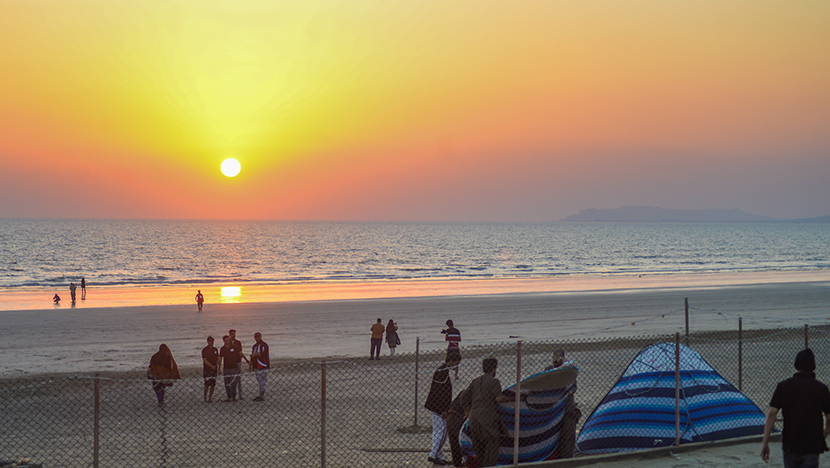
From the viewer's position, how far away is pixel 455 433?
853 cm

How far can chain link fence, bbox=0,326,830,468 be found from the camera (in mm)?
9672

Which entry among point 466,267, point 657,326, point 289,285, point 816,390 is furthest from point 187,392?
point 466,267

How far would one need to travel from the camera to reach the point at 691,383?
8.98 meters

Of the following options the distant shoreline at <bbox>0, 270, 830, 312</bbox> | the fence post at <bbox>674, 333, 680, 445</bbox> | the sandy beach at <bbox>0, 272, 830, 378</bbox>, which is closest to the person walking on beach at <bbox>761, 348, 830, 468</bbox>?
the fence post at <bbox>674, 333, 680, 445</bbox>

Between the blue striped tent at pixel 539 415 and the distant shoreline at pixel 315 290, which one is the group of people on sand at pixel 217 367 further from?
the distant shoreline at pixel 315 290

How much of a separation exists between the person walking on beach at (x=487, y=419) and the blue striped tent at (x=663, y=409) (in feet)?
5.27

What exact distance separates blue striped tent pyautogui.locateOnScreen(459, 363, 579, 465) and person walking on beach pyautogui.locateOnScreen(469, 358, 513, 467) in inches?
5.9

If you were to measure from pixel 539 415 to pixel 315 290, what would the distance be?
42604mm

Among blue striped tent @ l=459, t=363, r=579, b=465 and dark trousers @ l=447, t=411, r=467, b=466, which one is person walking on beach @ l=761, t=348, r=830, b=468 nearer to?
blue striped tent @ l=459, t=363, r=579, b=465

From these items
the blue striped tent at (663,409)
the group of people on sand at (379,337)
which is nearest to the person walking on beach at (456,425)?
the blue striped tent at (663,409)

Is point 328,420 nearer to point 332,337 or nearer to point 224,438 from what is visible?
point 224,438

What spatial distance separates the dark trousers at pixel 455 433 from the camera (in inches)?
334

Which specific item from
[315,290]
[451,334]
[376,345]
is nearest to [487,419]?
[451,334]

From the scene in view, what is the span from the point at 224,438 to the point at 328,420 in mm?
1921
